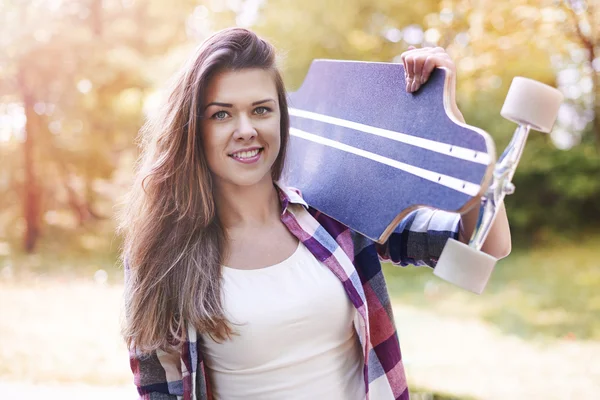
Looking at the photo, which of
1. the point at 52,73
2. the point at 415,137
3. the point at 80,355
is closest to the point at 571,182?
the point at 80,355

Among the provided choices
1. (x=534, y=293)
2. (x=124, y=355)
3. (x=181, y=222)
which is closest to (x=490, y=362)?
(x=534, y=293)

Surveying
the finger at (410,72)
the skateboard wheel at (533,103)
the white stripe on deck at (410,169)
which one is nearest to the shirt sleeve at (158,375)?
the white stripe on deck at (410,169)

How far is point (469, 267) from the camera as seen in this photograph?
839mm

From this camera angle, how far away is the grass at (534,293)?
4.95 meters

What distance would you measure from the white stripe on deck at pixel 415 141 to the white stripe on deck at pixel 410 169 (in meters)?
0.03

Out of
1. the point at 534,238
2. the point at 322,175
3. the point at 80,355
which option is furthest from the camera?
the point at 534,238

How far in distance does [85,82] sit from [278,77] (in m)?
5.57

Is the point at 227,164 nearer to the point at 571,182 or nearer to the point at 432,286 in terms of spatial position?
the point at 432,286

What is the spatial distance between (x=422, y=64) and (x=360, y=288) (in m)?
0.42

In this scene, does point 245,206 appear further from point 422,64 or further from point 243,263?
point 422,64

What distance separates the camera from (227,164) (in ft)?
3.78

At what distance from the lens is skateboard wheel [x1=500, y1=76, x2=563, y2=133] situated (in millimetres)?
820

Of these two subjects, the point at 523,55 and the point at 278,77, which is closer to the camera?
the point at 278,77

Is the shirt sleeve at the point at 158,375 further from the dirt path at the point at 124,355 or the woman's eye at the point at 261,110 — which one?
the dirt path at the point at 124,355
